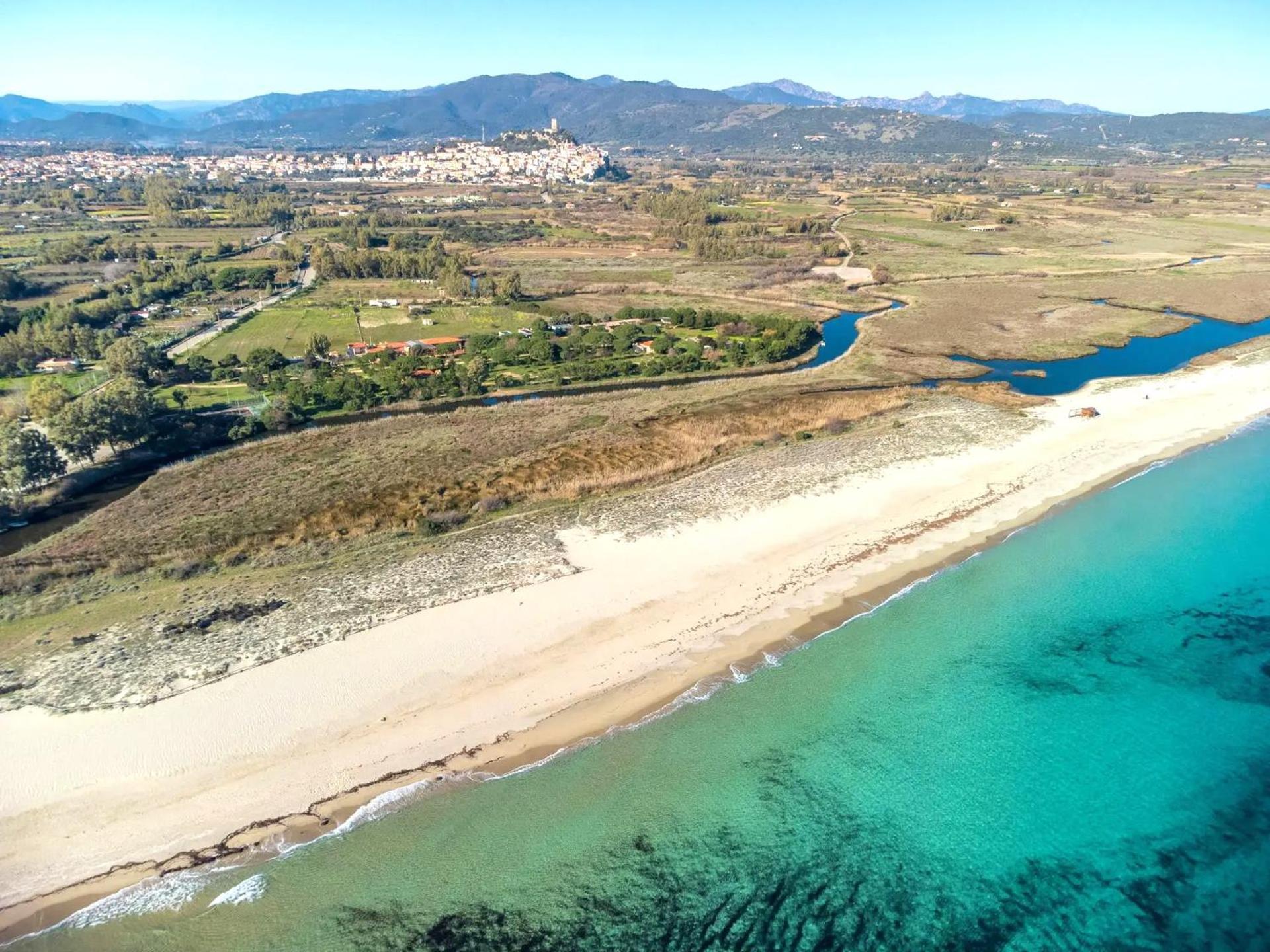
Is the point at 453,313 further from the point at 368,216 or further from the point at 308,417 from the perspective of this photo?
the point at 368,216

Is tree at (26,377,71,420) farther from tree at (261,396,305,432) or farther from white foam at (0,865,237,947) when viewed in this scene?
white foam at (0,865,237,947)

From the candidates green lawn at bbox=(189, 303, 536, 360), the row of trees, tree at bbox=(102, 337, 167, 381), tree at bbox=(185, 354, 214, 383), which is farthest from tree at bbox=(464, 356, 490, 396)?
the row of trees

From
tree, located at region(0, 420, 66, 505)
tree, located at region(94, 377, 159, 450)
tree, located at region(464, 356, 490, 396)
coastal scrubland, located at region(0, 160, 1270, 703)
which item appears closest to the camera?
coastal scrubland, located at region(0, 160, 1270, 703)

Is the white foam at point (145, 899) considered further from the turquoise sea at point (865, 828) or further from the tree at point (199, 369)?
the tree at point (199, 369)

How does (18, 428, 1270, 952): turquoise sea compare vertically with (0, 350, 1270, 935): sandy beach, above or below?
below

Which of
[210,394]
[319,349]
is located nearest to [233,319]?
[319,349]

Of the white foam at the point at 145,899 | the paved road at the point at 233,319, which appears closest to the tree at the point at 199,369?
the paved road at the point at 233,319

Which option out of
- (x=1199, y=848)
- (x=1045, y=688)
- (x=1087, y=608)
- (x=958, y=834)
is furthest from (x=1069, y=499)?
(x=958, y=834)

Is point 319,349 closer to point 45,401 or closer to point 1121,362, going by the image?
point 45,401
